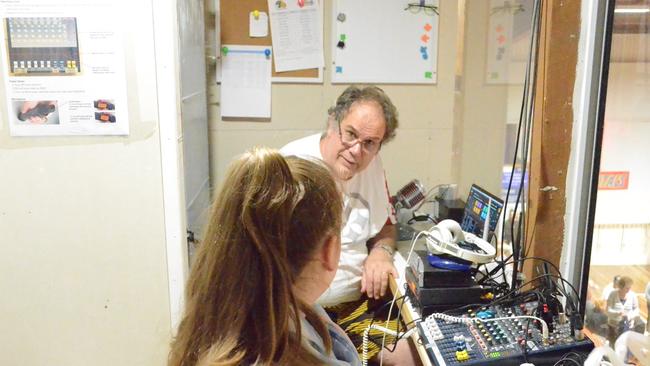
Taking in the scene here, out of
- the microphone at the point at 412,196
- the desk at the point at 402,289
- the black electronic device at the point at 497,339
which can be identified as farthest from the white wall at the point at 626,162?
the microphone at the point at 412,196

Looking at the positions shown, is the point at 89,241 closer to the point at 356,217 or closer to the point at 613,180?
the point at 356,217

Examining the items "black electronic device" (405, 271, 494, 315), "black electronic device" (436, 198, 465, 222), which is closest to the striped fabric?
"black electronic device" (405, 271, 494, 315)

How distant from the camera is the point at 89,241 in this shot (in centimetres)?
178

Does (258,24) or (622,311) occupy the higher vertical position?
(258,24)

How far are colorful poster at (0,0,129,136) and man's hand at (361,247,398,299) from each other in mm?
972

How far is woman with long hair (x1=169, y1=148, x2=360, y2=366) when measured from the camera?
31.0 inches

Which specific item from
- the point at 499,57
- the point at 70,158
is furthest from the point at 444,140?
the point at 70,158

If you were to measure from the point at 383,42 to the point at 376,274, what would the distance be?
1.15 m

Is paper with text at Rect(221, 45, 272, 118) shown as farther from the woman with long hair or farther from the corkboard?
the woman with long hair

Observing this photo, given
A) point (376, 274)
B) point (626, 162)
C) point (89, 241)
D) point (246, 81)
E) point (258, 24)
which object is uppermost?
point (258, 24)

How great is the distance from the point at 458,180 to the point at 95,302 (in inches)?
68.7

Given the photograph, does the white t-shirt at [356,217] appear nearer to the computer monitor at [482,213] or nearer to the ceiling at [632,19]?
the computer monitor at [482,213]

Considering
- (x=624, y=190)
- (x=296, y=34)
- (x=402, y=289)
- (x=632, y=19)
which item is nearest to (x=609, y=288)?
(x=624, y=190)

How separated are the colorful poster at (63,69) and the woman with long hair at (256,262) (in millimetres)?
1046
